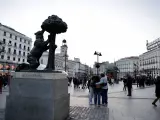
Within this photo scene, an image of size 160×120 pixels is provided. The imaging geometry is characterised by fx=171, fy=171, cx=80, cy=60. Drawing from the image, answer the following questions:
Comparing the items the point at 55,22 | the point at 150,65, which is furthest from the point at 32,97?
the point at 150,65

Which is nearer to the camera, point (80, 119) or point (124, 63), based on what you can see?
point (80, 119)

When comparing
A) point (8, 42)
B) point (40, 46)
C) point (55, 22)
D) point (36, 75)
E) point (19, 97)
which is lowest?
point (19, 97)

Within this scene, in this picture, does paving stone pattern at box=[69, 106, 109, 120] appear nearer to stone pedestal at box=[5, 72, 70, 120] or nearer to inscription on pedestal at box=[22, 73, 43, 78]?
stone pedestal at box=[5, 72, 70, 120]

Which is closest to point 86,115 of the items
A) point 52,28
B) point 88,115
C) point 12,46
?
point 88,115

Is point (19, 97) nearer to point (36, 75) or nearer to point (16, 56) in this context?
point (36, 75)

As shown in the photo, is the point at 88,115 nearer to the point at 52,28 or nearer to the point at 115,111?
the point at 115,111

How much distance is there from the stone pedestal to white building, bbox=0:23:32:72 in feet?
170

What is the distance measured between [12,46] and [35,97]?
61.7m

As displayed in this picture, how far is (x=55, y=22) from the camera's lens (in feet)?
20.5

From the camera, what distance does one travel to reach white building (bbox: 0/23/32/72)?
186ft

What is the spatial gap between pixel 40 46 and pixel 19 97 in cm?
196

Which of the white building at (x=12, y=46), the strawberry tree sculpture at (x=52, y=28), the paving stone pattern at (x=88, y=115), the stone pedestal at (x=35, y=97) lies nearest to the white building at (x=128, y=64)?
the white building at (x=12, y=46)

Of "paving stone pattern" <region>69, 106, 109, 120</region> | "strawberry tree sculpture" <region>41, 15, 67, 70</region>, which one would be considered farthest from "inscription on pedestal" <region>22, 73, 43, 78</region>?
"paving stone pattern" <region>69, 106, 109, 120</region>

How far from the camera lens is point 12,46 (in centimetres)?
6225
